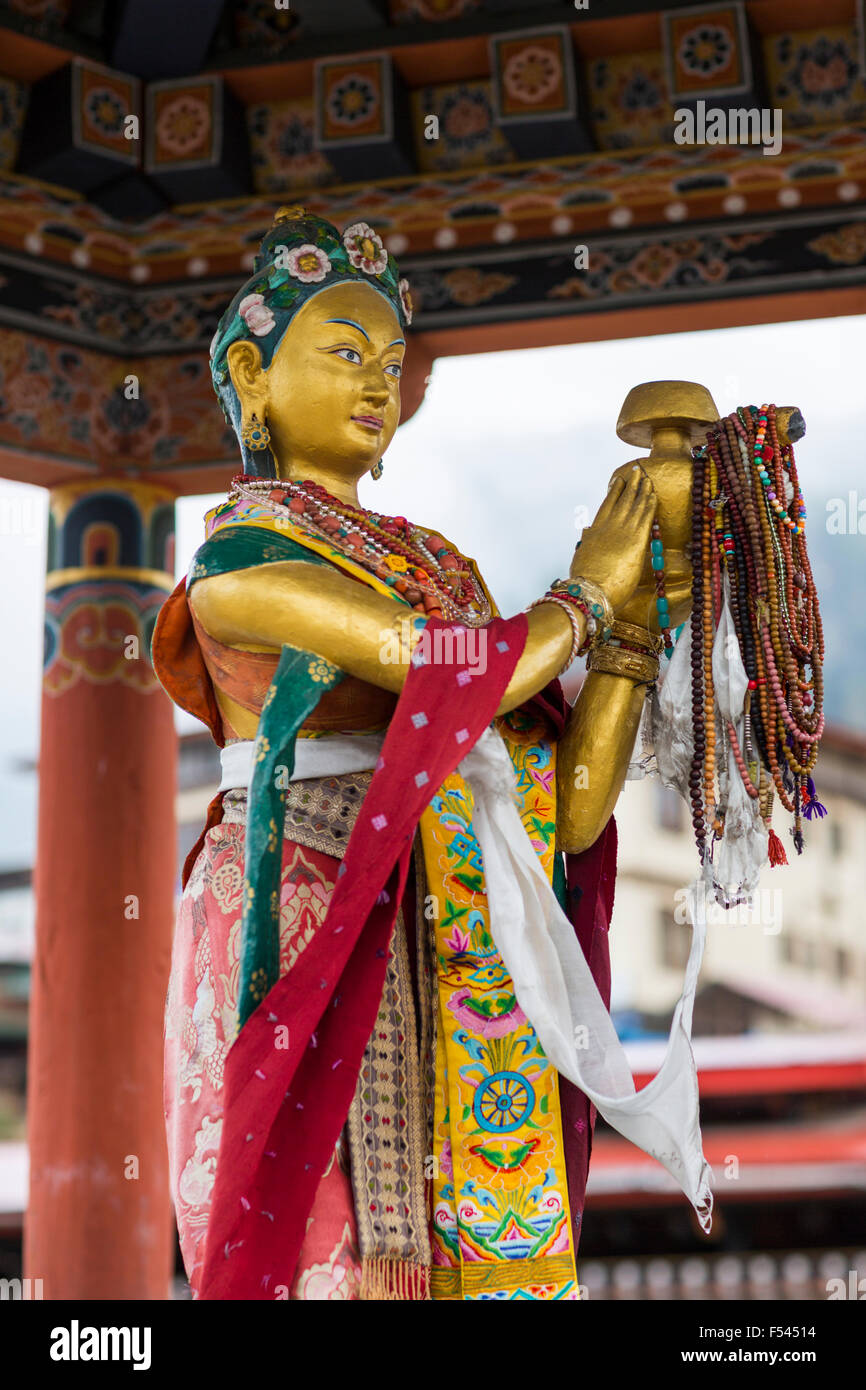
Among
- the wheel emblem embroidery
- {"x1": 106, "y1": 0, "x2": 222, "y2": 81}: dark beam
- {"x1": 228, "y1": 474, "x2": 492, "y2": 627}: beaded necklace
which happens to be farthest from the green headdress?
{"x1": 106, "y1": 0, "x2": 222, "y2": 81}: dark beam

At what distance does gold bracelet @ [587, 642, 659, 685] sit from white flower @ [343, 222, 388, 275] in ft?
2.13

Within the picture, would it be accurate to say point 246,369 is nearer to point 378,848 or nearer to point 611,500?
point 611,500

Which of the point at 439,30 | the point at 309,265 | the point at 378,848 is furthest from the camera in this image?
the point at 439,30

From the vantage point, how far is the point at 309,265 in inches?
109

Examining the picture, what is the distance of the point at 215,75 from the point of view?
16.1 feet

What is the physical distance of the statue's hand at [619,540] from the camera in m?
2.65

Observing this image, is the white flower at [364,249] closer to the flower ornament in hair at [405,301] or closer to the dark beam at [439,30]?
the flower ornament in hair at [405,301]

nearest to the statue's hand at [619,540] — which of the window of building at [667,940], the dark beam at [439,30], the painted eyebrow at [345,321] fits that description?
the painted eyebrow at [345,321]

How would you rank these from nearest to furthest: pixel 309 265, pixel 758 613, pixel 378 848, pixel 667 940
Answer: pixel 378 848, pixel 758 613, pixel 309 265, pixel 667 940

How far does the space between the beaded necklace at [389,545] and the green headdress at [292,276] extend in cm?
20

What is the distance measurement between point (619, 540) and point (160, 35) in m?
2.68

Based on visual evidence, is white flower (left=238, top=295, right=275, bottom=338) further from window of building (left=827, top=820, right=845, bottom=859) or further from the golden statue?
window of building (left=827, top=820, right=845, bottom=859)

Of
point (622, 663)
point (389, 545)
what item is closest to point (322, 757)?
point (389, 545)
